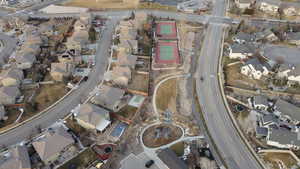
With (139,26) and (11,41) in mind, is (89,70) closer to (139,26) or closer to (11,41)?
(139,26)

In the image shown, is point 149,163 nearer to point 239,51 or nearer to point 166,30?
point 239,51

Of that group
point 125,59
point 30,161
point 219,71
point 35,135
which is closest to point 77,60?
point 125,59

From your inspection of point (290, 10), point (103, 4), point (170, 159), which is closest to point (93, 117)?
point (170, 159)

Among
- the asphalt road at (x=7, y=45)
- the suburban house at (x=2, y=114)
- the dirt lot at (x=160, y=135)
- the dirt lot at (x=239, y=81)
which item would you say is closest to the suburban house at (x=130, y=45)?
the dirt lot at (x=239, y=81)

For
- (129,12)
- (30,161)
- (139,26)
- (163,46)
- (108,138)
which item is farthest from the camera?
(129,12)

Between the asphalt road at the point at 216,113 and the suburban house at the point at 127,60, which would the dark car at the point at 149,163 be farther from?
the suburban house at the point at 127,60

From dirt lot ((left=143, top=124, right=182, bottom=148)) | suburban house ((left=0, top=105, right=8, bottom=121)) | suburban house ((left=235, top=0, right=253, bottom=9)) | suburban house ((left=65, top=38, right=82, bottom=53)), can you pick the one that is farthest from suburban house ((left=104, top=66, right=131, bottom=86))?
suburban house ((left=235, top=0, right=253, bottom=9))
